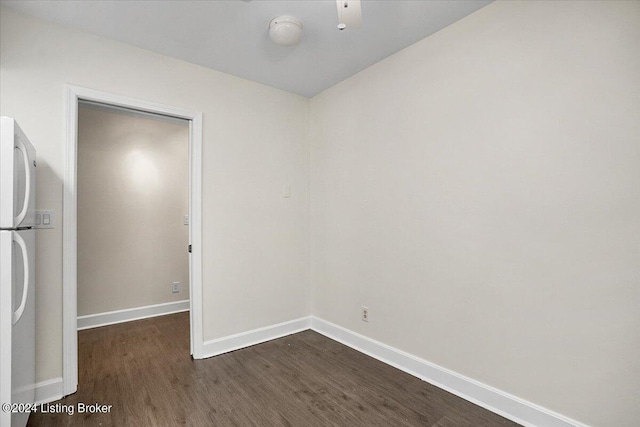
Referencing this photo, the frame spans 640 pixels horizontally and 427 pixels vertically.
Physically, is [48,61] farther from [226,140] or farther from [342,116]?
[342,116]

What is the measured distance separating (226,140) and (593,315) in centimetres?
293

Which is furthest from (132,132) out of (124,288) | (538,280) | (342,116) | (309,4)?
(538,280)

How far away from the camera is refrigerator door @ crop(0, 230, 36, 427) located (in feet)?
4.51

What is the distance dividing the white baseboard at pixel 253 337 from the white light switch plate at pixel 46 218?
59.1 inches

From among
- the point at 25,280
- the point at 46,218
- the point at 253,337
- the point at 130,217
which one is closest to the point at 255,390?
the point at 253,337

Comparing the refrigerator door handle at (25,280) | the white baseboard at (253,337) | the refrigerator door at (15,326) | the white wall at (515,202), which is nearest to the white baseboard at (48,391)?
the refrigerator door at (15,326)

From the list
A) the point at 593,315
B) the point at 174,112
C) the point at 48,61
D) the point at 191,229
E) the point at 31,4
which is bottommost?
the point at 593,315

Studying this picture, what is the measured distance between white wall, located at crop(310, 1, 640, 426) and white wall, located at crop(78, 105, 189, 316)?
2570mm

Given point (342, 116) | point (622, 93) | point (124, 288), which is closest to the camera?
point (622, 93)

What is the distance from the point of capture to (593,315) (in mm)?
1651

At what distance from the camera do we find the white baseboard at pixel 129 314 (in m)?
3.48

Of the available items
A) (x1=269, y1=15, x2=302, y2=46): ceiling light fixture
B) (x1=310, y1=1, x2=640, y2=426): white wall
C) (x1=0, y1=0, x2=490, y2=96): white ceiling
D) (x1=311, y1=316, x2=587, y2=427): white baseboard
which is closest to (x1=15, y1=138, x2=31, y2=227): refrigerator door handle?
(x1=0, y1=0, x2=490, y2=96): white ceiling

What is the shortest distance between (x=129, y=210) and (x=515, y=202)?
3955mm

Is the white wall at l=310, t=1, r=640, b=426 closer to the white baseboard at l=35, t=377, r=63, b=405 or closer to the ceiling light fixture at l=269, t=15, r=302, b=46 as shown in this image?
the ceiling light fixture at l=269, t=15, r=302, b=46
